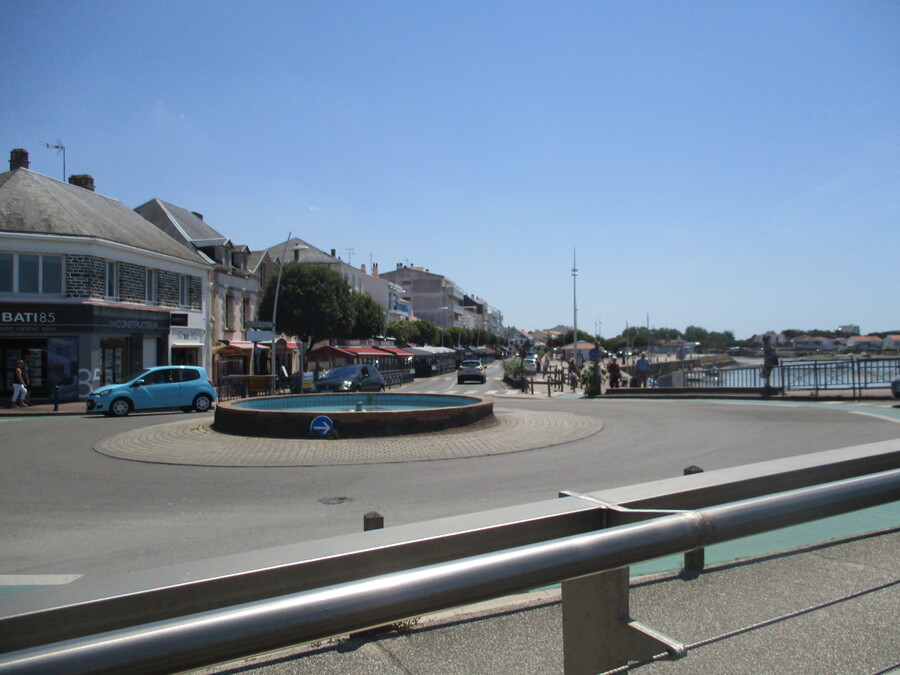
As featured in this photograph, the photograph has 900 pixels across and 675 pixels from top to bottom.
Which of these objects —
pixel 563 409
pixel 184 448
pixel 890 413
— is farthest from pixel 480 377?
pixel 184 448

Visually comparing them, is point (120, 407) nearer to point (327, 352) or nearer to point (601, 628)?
point (327, 352)

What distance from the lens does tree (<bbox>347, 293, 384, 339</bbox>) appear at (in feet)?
199

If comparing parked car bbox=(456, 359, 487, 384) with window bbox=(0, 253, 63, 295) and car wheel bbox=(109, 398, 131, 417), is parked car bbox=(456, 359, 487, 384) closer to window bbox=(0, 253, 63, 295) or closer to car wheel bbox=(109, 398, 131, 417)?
window bbox=(0, 253, 63, 295)

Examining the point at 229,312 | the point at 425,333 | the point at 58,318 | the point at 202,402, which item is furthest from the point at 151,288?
the point at 425,333

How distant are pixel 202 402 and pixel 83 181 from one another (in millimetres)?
21446

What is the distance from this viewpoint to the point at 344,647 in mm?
3895

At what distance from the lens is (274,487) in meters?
10.2

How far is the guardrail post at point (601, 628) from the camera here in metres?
1.89

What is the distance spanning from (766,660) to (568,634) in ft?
3.76

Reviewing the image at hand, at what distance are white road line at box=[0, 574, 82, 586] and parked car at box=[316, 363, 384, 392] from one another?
75.0 feet

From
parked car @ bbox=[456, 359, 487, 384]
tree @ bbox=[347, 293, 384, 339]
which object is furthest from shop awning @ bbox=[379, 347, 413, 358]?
parked car @ bbox=[456, 359, 487, 384]

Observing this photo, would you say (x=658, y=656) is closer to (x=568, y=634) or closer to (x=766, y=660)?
(x=568, y=634)

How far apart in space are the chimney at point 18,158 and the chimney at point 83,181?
4385 millimetres

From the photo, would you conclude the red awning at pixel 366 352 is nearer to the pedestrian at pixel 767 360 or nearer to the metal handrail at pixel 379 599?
A: the pedestrian at pixel 767 360
